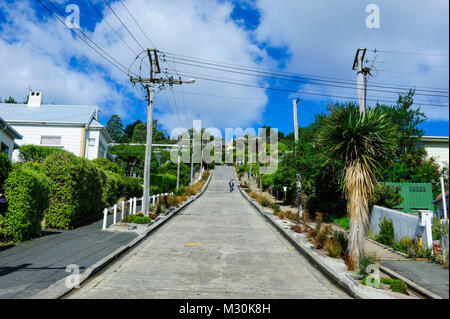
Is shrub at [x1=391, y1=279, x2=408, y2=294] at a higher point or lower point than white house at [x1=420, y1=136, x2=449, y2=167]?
lower

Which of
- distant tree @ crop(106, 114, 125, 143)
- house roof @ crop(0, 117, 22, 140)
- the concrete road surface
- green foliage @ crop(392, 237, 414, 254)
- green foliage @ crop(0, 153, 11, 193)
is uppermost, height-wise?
distant tree @ crop(106, 114, 125, 143)

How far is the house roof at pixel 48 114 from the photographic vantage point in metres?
29.1

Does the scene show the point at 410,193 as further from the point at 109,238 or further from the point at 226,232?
the point at 109,238

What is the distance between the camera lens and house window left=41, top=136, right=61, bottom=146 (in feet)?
95.1

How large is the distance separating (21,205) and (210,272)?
6.08 metres

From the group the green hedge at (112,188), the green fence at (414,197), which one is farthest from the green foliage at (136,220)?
the green fence at (414,197)

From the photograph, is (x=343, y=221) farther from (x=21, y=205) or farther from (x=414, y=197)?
(x=21, y=205)

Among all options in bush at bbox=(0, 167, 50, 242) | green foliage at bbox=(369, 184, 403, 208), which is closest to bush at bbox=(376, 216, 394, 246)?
green foliage at bbox=(369, 184, 403, 208)

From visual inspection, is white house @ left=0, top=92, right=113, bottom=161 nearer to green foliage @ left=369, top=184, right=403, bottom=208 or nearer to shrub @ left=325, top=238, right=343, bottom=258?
green foliage @ left=369, top=184, right=403, bottom=208

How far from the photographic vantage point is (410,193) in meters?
18.3

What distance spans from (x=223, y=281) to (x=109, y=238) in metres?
6.05

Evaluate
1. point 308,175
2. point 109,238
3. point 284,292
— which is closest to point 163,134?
point 308,175

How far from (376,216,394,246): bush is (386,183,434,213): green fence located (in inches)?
236

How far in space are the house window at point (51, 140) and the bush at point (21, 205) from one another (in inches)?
853
